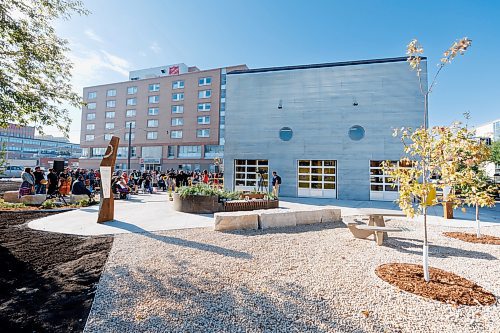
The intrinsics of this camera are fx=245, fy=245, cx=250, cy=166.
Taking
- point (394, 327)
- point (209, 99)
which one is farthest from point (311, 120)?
point (209, 99)

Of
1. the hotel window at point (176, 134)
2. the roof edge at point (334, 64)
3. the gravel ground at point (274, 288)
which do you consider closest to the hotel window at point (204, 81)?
the hotel window at point (176, 134)

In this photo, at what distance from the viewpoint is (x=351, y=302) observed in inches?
125

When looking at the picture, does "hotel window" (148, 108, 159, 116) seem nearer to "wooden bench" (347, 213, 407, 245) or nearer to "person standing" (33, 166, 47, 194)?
"person standing" (33, 166, 47, 194)

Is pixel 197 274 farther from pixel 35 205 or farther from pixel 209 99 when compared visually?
pixel 209 99

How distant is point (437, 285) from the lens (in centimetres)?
369

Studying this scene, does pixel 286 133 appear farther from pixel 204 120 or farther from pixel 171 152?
pixel 171 152

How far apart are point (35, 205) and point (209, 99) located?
38.2m

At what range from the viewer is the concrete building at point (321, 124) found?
15.8 meters

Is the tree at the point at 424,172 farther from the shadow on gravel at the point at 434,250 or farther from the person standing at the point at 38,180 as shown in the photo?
the person standing at the point at 38,180

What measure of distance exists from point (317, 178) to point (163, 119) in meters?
40.2

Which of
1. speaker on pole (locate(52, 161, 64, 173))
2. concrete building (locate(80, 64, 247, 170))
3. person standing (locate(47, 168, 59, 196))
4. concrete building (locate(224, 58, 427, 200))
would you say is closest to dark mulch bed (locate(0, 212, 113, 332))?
person standing (locate(47, 168, 59, 196))

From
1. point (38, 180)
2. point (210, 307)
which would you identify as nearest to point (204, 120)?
point (38, 180)

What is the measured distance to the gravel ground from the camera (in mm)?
2725

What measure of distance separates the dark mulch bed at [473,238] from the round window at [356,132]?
32.7 ft
